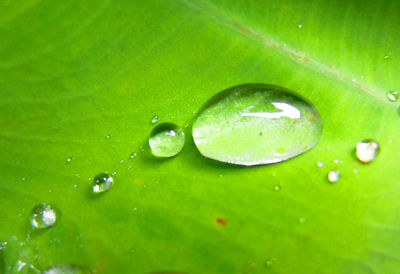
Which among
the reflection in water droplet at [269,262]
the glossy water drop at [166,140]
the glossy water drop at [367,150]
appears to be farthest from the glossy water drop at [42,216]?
the glossy water drop at [367,150]

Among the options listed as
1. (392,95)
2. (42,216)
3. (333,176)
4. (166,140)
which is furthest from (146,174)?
(392,95)

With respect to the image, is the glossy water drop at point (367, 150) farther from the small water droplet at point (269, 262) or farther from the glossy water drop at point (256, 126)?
the small water droplet at point (269, 262)

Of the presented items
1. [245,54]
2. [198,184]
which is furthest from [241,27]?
[198,184]

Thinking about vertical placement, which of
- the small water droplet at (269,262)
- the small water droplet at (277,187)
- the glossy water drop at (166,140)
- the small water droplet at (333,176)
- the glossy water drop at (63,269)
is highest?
the glossy water drop at (166,140)

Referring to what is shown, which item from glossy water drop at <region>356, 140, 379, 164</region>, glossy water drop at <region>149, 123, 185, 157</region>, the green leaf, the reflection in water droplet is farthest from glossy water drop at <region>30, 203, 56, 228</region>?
glossy water drop at <region>356, 140, 379, 164</region>

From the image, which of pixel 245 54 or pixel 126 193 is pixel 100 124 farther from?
pixel 245 54

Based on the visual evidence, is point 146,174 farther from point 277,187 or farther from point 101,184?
point 277,187
